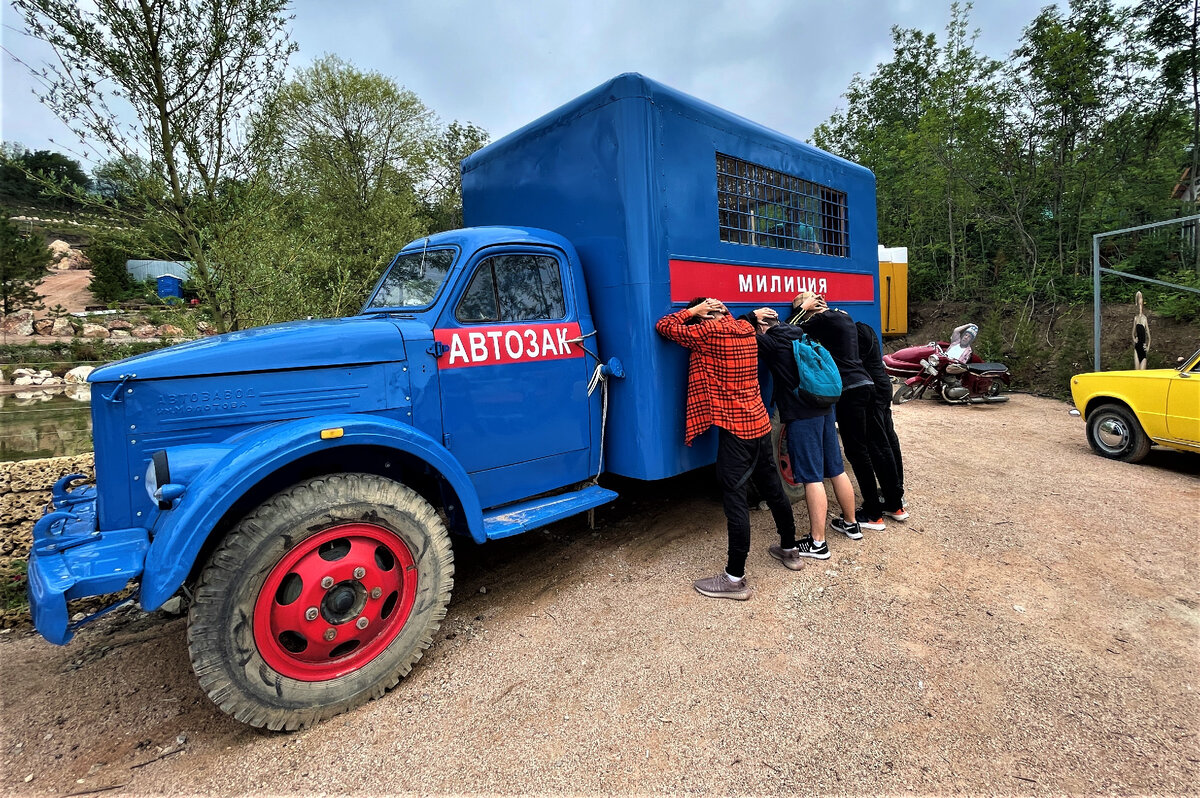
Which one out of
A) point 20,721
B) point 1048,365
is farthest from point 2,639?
point 1048,365

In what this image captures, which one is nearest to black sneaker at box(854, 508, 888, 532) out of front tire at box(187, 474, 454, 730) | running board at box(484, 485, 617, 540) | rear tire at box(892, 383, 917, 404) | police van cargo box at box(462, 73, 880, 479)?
police van cargo box at box(462, 73, 880, 479)

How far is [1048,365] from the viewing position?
11266 millimetres

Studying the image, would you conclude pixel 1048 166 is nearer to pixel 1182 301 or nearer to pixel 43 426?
pixel 1182 301

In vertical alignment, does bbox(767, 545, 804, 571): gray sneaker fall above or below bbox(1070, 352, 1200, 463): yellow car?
below

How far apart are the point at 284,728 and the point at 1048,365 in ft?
46.1

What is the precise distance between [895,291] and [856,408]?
44.1ft

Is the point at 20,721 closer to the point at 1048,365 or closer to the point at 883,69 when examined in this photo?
the point at 1048,365

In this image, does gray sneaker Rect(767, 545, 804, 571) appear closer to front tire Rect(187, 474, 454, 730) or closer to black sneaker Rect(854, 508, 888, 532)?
black sneaker Rect(854, 508, 888, 532)

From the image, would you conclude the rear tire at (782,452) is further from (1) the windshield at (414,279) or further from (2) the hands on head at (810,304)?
(1) the windshield at (414,279)

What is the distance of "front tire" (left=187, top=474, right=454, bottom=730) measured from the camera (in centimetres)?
220

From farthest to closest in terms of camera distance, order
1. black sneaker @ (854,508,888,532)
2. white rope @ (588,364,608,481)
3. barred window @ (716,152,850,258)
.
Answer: black sneaker @ (854,508,888,532) < barred window @ (716,152,850,258) < white rope @ (588,364,608,481)

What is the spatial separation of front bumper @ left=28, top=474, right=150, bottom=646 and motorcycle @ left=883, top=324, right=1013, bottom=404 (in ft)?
33.4

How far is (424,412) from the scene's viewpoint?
2.92 meters

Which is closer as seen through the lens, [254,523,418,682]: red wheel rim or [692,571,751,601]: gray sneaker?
[254,523,418,682]: red wheel rim
